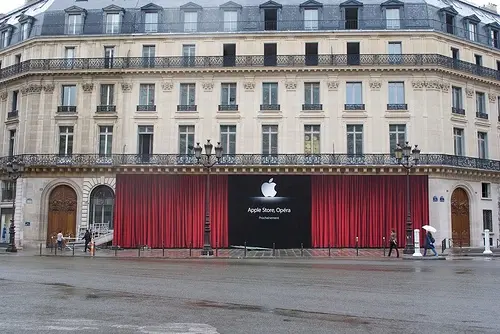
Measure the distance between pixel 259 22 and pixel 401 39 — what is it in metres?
9.74

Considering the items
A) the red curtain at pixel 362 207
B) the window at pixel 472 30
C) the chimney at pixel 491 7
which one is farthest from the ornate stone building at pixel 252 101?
the chimney at pixel 491 7

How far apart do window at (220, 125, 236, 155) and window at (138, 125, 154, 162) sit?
487cm

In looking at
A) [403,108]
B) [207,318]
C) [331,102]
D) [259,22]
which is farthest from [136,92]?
[207,318]

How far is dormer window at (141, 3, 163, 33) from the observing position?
3731cm

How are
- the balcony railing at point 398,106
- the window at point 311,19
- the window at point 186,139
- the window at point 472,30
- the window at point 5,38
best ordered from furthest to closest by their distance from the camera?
1. the window at point 5,38
2. the window at point 472,30
3. the window at point 311,19
4. the window at point 186,139
5. the balcony railing at point 398,106

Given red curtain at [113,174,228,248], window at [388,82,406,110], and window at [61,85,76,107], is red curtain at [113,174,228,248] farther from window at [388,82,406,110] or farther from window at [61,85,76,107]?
window at [388,82,406,110]

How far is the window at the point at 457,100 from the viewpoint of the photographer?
118 ft

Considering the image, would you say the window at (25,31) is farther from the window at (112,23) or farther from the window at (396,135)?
the window at (396,135)

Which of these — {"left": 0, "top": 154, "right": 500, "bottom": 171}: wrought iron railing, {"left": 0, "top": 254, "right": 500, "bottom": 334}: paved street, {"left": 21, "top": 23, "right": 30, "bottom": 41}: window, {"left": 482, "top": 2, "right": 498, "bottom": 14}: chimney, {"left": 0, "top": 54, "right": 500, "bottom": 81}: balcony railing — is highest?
{"left": 482, "top": 2, "right": 498, "bottom": 14}: chimney

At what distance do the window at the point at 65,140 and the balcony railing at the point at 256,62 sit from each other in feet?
13.3

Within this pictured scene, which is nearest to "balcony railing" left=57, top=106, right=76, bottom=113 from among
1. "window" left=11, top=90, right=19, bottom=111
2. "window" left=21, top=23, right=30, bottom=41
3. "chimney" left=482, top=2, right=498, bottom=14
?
"window" left=11, top=90, right=19, bottom=111

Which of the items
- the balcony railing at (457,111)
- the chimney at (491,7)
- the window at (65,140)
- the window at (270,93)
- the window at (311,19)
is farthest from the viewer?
the chimney at (491,7)

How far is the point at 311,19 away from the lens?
36500 mm

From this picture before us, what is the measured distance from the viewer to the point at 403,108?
114 ft
